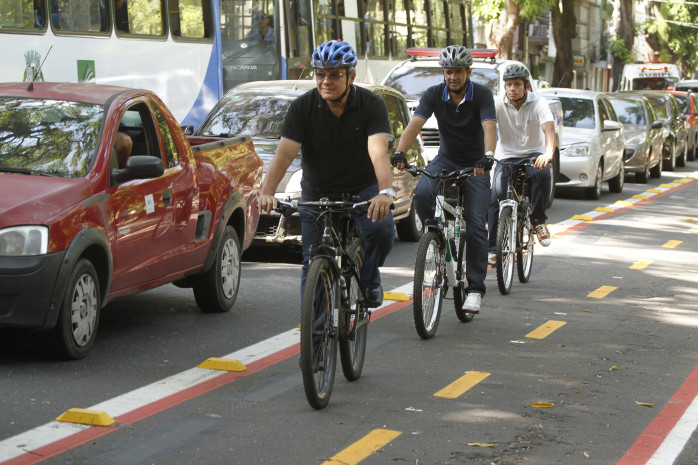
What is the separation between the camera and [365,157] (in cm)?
650

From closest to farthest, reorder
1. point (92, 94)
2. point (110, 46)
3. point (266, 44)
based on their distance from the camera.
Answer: point (92, 94) < point (110, 46) < point (266, 44)

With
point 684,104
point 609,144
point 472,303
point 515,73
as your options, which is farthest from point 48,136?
point 684,104

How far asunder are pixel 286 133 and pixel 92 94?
198 cm

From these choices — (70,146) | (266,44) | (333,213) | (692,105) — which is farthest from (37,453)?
(692,105)

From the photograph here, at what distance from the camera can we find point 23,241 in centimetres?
652

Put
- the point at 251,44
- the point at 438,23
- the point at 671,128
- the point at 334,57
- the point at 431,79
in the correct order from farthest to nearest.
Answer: the point at 671,128, the point at 438,23, the point at 251,44, the point at 431,79, the point at 334,57

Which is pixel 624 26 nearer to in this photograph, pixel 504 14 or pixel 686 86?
pixel 686 86

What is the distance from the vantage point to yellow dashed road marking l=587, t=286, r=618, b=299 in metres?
10.0

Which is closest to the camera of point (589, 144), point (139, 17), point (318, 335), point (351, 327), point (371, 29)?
point (318, 335)

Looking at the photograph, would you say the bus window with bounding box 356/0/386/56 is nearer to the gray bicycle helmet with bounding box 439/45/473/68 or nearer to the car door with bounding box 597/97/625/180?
the car door with bounding box 597/97/625/180

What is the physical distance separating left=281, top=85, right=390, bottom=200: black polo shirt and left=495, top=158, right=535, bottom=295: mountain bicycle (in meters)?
3.24

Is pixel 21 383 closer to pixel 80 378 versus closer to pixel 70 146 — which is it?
pixel 80 378

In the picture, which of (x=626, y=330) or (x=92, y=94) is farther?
(x=626, y=330)

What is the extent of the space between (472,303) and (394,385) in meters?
1.97
